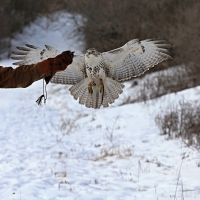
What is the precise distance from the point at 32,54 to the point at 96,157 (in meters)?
2.69

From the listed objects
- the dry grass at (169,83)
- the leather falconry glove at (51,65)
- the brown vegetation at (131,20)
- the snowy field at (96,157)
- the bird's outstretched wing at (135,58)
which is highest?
the brown vegetation at (131,20)

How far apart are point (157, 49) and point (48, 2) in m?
29.8

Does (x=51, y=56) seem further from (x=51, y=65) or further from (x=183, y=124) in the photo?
(x=183, y=124)

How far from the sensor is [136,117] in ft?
34.4

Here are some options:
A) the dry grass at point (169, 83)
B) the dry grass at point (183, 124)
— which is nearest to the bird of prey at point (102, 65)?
the dry grass at point (183, 124)

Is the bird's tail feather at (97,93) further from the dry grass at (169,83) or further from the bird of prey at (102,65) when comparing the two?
the dry grass at (169,83)

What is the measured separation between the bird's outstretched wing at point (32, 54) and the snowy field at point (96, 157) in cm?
159

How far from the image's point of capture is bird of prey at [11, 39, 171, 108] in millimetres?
5238

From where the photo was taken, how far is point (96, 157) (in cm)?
745

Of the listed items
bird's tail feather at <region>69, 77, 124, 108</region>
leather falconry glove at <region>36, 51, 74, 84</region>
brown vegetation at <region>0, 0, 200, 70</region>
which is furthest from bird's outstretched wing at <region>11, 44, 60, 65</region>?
brown vegetation at <region>0, 0, 200, 70</region>

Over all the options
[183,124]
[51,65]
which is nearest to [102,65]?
[51,65]

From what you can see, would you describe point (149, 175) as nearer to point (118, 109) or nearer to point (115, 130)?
point (115, 130)

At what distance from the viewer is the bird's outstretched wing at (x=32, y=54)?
5.29 meters

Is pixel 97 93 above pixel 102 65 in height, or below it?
below
